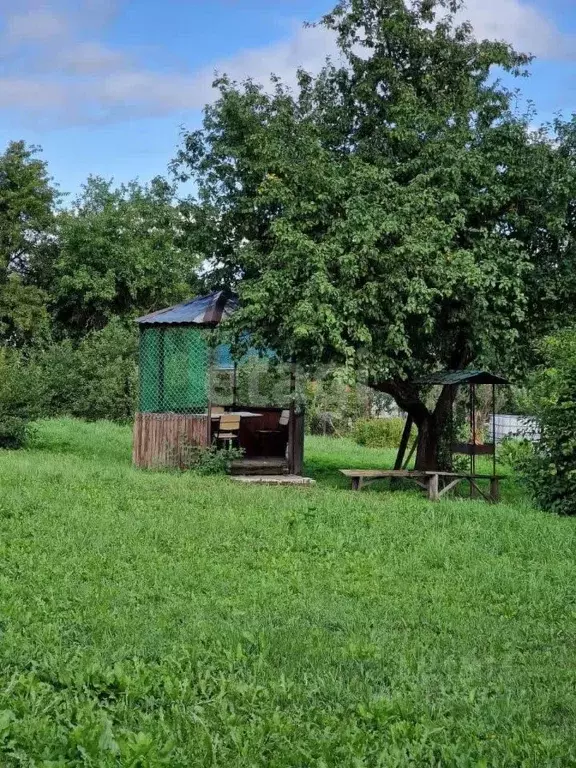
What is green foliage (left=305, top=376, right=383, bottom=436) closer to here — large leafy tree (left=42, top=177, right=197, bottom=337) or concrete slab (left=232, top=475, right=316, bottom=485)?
large leafy tree (left=42, top=177, right=197, bottom=337)

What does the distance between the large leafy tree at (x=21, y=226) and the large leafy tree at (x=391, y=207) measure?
16.0 m

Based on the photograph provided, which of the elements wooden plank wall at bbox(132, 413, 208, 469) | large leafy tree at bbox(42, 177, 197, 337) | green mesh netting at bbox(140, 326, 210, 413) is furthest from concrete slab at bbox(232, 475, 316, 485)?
large leafy tree at bbox(42, 177, 197, 337)

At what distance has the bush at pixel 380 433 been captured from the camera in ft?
76.2

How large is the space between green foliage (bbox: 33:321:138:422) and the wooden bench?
13.6 metres

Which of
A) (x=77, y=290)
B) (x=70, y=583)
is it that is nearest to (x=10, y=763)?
(x=70, y=583)

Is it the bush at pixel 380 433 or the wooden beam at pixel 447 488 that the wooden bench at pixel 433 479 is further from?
the bush at pixel 380 433

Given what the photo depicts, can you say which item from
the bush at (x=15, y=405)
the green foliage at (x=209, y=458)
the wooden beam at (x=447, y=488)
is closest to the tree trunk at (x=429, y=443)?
the wooden beam at (x=447, y=488)

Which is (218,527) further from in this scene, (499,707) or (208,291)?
(208,291)

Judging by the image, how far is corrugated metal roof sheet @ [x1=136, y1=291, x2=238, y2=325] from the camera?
1386cm

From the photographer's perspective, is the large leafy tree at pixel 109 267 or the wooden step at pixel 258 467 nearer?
the wooden step at pixel 258 467

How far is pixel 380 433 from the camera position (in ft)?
76.7

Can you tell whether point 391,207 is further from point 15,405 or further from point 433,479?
point 15,405

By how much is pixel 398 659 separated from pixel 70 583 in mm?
2654

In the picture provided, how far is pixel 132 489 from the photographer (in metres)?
10.6
